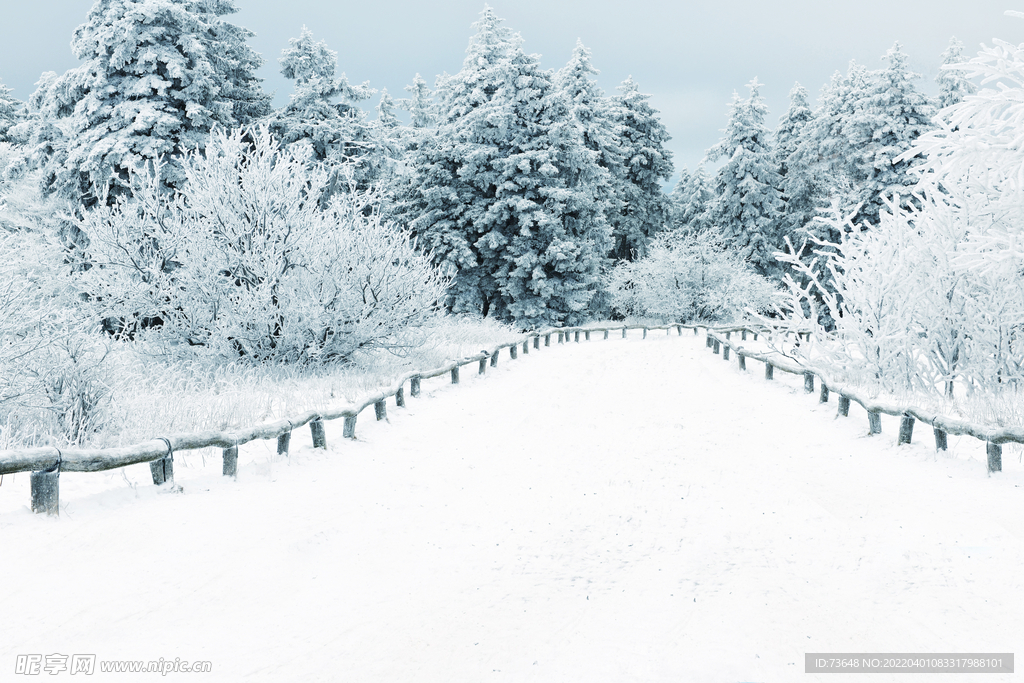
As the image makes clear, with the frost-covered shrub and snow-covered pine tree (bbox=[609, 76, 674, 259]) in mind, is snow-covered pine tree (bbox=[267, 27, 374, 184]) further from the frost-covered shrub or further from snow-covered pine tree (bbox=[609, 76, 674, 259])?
snow-covered pine tree (bbox=[609, 76, 674, 259])

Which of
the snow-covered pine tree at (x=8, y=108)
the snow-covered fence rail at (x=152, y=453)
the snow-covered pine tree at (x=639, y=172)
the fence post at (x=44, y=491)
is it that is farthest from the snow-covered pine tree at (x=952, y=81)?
the snow-covered pine tree at (x=8, y=108)

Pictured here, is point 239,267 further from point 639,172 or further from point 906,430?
point 639,172

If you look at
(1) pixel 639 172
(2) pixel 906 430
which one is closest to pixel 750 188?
(1) pixel 639 172

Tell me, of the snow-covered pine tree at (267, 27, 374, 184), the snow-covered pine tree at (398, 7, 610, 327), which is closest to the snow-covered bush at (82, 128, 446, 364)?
the snow-covered pine tree at (267, 27, 374, 184)

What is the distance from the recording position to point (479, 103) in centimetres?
3219

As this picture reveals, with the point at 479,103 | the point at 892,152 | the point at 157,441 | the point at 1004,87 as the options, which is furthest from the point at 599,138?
the point at 157,441

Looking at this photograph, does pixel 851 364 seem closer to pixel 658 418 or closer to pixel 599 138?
pixel 658 418

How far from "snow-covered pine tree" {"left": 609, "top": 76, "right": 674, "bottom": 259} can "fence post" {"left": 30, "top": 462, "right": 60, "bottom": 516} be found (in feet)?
133

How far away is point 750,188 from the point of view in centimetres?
4028

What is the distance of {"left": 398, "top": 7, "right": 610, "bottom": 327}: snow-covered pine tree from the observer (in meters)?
30.9

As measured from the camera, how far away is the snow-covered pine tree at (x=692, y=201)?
44875 millimetres

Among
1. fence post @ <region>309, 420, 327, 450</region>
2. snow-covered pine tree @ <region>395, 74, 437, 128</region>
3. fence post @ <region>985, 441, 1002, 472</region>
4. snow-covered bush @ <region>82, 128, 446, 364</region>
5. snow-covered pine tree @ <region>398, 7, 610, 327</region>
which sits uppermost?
snow-covered pine tree @ <region>395, 74, 437, 128</region>

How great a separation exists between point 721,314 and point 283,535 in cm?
3509

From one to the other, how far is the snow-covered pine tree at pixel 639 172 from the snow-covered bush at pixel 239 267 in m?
31.8
